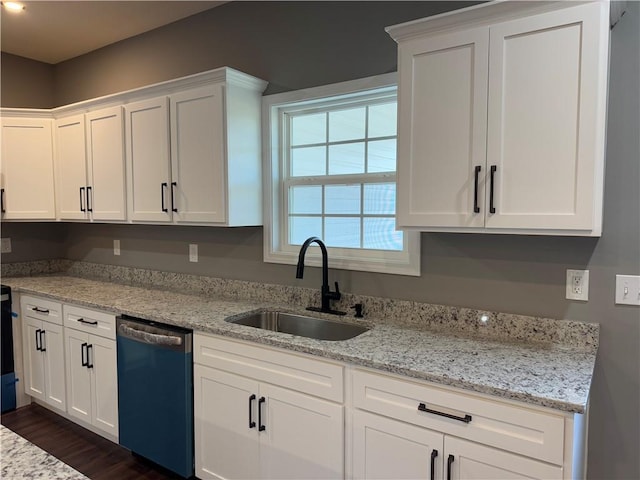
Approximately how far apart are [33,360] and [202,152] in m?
2.08

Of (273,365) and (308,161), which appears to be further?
(308,161)

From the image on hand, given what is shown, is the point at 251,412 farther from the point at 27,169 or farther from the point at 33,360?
the point at 27,169

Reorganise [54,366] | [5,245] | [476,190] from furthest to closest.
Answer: [5,245], [54,366], [476,190]

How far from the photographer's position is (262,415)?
2.05 m

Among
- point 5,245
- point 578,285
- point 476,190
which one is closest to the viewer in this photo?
point 476,190

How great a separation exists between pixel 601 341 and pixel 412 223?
0.91m

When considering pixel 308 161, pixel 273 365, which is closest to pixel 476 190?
pixel 273 365

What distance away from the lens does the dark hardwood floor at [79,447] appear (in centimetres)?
256

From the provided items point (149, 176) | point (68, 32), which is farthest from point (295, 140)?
point (68, 32)

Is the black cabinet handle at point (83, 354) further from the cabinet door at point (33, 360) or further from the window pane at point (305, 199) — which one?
the window pane at point (305, 199)

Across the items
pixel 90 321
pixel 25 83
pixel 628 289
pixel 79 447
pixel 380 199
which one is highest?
pixel 25 83

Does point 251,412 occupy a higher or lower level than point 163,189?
lower

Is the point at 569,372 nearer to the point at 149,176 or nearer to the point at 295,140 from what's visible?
the point at 295,140

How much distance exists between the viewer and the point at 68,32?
343 centimetres
